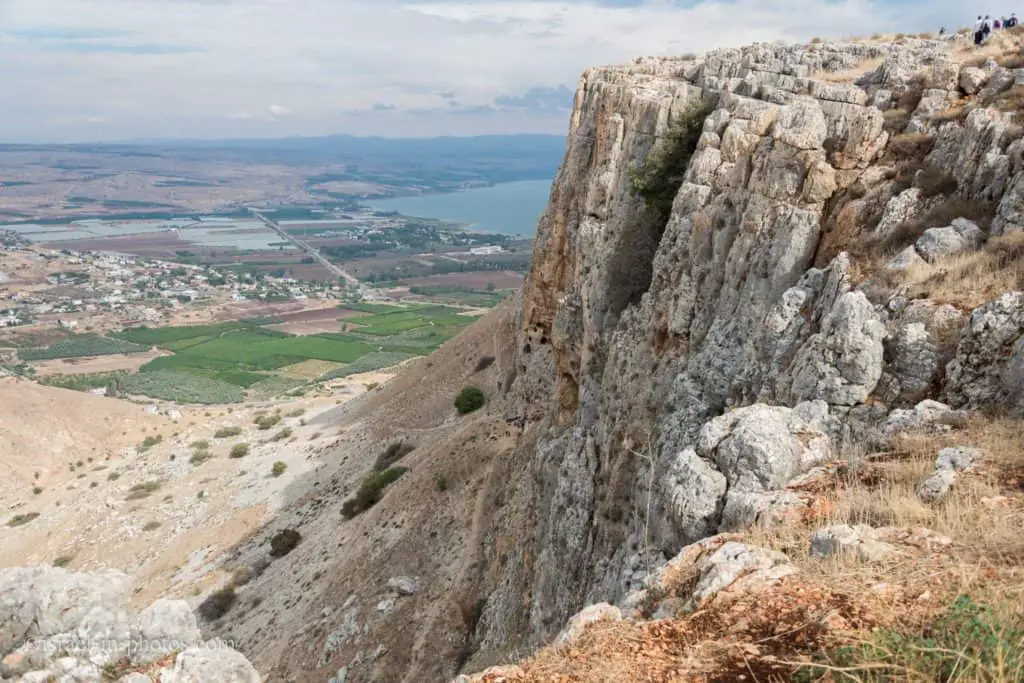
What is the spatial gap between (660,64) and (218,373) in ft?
265

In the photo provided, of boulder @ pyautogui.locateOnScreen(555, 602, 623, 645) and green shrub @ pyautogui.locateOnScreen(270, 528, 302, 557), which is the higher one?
boulder @ pyautogui.locateOnScreen(555, 602, 623, 645)

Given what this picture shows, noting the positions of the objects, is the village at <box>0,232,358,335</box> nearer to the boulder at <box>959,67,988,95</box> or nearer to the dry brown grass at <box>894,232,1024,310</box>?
the boulder at <box>959,67,988,95</box>

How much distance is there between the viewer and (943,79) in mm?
14594

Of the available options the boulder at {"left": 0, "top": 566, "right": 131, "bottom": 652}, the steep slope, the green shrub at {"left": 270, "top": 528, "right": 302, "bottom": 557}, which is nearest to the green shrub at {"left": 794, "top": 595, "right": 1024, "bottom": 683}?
the steep slope

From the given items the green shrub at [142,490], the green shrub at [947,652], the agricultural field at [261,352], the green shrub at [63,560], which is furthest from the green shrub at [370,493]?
the agricultural field at [261,352]

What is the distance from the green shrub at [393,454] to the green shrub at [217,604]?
387 inches

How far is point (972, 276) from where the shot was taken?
32.4ft

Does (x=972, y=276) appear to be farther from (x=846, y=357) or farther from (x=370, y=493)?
(x=370, y=493)

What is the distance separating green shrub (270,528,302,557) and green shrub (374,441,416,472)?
574cm

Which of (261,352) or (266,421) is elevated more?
(266,421)

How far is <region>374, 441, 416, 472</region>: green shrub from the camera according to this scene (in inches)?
1516

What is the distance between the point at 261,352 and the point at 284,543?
255ft

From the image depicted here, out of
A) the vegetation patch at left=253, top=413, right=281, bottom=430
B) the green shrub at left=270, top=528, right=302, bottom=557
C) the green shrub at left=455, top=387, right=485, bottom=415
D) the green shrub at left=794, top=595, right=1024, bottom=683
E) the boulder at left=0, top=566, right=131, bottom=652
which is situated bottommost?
the vegetation patch at left=253, top=413, right=281, bottom=430

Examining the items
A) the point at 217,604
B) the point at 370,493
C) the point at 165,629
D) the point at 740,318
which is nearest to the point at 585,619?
the point at 740,318
